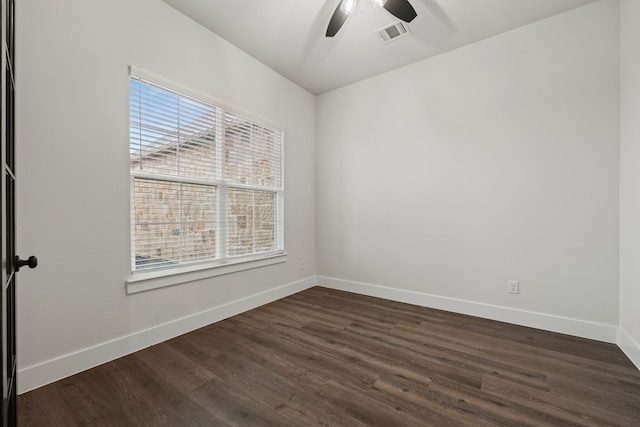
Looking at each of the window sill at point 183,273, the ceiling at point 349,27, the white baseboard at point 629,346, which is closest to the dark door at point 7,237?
the window sill at point 183,273

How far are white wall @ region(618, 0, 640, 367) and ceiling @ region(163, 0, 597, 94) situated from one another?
52 cm

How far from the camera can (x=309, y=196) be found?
415 cm

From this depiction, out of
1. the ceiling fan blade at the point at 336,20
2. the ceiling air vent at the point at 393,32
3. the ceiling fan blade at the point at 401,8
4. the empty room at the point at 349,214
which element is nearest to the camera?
the empty room at the point at 349,214

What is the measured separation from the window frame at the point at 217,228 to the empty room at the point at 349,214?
0.02 metres

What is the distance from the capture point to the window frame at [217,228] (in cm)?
228

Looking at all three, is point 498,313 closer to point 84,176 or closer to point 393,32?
point 393,32

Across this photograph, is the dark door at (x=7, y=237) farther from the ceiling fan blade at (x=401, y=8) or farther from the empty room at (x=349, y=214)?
the ceiling fan blade at (x=401, y=8)

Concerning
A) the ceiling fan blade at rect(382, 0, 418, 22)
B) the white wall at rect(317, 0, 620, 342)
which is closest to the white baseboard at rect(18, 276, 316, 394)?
the white wall at rect(317, 0, 620, 342)

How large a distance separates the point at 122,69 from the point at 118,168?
2.52ft

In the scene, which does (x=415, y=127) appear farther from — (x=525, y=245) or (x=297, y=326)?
(x=297, y=326)

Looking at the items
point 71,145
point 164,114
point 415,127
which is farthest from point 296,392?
point 415,127

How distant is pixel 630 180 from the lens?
7.13ft

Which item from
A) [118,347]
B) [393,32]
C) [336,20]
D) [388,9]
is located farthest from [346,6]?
[118,347]

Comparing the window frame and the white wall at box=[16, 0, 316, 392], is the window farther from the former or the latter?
the white wall at box=[16, 0, 316, 392]
